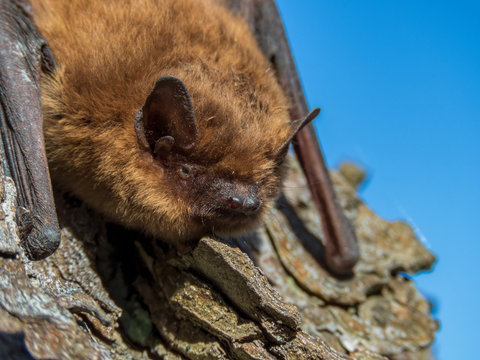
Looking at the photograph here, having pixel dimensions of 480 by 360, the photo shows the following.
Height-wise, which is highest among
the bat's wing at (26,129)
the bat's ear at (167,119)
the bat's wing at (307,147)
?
the bat's wing at (307,147)

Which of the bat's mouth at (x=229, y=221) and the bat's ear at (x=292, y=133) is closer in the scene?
the bat's mouth at (x=229, y=221)

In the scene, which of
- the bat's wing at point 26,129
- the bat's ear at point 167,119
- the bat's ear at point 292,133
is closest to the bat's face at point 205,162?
the bat's ear at point 167,119

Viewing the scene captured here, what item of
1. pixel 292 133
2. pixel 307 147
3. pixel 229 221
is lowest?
pixel 229 221

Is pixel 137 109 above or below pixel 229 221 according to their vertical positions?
above

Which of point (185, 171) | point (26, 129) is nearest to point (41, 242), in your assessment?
point (26, 129)

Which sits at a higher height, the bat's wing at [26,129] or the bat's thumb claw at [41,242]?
the bat's wing at [26,129]

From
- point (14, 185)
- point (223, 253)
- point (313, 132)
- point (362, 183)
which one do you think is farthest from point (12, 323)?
point (362, 183)

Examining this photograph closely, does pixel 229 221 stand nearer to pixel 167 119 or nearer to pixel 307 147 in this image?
pixel 167 119

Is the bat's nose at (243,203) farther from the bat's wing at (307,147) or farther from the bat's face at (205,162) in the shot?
the bat's wing at (307,147)
